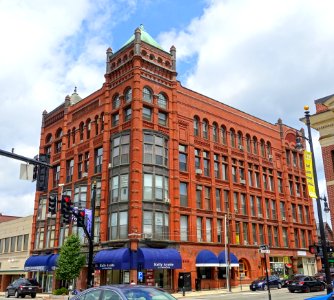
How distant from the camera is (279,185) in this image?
55.7m

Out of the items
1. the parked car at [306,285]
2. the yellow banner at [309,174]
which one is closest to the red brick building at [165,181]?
the parked car at [306,285]

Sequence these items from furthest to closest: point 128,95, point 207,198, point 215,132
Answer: point 215,132 → point 207,198 → point 128,95

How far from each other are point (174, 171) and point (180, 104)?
26.2 ft

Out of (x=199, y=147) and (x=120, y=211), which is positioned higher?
(x=199, y=147)

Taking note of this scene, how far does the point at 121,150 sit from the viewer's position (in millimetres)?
40562

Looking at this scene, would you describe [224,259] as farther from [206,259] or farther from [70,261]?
[70,261]

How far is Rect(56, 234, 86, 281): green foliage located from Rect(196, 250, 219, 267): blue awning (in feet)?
37.4

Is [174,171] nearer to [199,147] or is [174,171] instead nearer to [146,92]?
[199,147]

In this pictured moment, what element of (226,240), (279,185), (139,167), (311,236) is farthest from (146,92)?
(311,236)

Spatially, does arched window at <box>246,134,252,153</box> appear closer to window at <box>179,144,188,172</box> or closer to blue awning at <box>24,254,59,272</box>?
window at <box>179,144,188,172</box>

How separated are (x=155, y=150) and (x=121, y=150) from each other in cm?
344

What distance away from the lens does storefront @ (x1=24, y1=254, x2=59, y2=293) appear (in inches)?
1741

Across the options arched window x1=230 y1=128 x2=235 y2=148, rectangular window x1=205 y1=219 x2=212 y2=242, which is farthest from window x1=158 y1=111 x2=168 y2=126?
rectangular window x1=205 y1=219 x2=212 y2=242

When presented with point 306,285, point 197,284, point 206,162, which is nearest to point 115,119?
point 206,162
